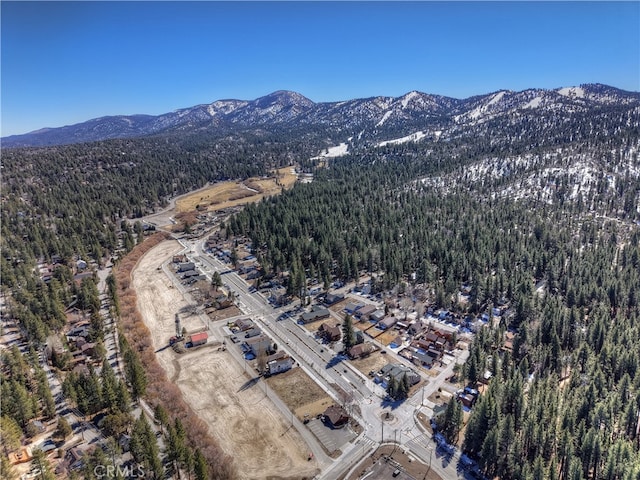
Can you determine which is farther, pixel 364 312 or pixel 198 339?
pixel 364 312

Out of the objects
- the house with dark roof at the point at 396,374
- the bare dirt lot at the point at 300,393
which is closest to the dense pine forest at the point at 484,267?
the house with dark roof at the point at 396,374

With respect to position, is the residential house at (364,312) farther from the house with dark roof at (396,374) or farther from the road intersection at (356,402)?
the house with dark roof at (396,374)

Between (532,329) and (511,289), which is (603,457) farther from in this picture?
Answer: (511,289)

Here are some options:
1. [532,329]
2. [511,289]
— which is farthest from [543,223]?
[532,329]

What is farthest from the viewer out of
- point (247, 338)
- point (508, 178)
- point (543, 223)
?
point (508, 178)

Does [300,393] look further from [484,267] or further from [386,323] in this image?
[484,267]

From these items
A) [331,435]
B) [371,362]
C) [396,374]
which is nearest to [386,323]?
[371,362]

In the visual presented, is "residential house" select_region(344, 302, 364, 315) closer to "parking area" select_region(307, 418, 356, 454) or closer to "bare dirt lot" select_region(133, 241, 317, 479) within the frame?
"bare dirt lot" select_region(133, 241, 317, 479)
